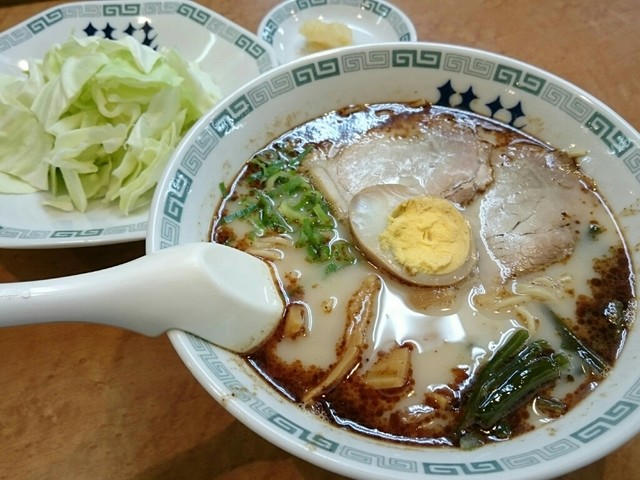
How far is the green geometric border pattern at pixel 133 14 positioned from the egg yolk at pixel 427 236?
4.18 feet

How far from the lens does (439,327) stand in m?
1.31

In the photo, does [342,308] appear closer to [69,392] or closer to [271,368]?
[271,368]

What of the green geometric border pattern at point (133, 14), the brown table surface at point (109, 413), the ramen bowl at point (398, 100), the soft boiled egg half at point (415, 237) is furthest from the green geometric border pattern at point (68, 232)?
the green geometric border pattern at point (133, 14)

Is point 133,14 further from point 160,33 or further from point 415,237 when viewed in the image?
point 415,237

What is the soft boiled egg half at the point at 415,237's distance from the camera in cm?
137

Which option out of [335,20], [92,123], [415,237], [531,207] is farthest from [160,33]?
[531,207]

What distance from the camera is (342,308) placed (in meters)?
1.36

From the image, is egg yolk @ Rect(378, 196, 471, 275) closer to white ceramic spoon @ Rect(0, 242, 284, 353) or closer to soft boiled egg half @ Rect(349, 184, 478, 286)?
soft boiled egg half @ Rect(349, 184, 478, 286)

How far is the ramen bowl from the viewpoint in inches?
39.3

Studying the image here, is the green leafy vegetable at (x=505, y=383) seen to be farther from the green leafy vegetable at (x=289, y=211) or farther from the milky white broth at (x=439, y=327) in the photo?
the green leafy vegetable at (x=289, y=211)

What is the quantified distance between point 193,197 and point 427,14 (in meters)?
1.87

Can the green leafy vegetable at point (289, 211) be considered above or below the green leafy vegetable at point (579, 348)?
below

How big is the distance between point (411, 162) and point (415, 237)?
0.34 metres

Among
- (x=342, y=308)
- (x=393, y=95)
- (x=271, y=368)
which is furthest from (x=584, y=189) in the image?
(x=271, y=368)
